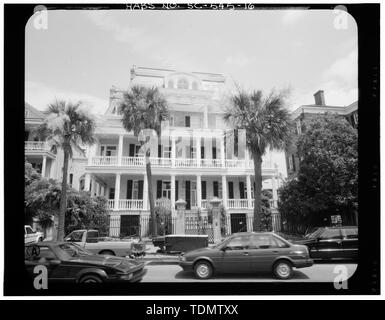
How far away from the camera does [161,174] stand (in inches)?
434

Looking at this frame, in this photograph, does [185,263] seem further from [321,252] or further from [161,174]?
[161,174]

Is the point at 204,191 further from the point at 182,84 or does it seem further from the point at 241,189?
the point at 182,84

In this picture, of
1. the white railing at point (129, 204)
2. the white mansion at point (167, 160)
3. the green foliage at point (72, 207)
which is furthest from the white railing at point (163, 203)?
the green foliage at point (72, 207)

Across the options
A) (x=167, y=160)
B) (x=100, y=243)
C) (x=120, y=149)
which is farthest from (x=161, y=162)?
(x=100, y=243)

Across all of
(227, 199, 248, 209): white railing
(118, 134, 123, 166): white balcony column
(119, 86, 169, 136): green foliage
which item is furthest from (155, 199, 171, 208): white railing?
(227, 199, 248, 209): white railing

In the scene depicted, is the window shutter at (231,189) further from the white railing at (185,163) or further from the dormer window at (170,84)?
the dormer window at (170,84)

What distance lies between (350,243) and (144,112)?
9.53 m

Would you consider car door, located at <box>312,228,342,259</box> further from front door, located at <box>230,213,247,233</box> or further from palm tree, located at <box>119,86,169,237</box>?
palm tree, located at <box>119,86,169,237</box>

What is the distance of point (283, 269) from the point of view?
19.4ft

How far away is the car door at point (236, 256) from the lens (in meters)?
6.02

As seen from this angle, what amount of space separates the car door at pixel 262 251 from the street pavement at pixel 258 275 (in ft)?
0.66

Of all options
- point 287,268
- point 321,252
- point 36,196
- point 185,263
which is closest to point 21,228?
point 185,263

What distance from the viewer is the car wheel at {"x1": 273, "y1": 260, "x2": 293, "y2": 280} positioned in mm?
5762

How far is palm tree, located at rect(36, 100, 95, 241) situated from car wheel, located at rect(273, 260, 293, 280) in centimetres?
664
